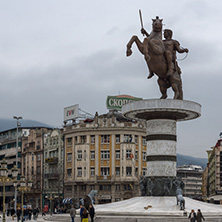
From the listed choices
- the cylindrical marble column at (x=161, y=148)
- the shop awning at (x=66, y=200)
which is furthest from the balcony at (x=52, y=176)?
the cylindrical marble column at (x=161, y=148)

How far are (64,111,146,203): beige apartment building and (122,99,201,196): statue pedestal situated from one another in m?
44.6

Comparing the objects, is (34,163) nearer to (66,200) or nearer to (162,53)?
(66,200)

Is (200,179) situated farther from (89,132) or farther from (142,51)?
(142,51)

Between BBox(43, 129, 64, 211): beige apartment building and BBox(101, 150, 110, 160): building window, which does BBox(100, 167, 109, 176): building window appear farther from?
BBox(43, 129, 64, 211): beige apartment building

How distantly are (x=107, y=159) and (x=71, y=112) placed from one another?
1526 centimetres

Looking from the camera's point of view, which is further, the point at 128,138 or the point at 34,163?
the point at 34,163

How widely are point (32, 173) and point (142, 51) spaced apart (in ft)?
230

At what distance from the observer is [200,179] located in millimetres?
198750

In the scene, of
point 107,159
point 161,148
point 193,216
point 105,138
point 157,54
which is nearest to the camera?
point 193,216

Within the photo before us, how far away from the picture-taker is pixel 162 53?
3994 cm

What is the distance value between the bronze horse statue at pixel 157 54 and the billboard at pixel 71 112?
54.8 metres

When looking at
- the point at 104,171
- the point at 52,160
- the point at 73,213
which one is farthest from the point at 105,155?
the point at 73,213

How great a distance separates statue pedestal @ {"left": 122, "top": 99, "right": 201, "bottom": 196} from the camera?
123 ft

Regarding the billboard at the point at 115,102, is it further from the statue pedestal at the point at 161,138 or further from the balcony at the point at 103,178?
the statue pedestal at the point at 161,138
